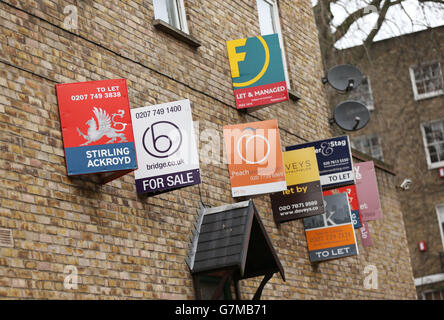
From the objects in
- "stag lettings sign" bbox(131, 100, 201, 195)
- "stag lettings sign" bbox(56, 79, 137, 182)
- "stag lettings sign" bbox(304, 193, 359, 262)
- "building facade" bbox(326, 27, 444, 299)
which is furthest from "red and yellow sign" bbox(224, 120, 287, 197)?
"building facade" bbox(326, 27, 444, 299)

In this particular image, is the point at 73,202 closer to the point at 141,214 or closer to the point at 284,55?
the point at 141,214

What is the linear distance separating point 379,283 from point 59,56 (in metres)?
8.80

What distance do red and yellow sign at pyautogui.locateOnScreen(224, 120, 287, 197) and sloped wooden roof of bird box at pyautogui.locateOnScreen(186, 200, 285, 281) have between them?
0.80 meters

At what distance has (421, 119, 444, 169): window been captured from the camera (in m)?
29.8

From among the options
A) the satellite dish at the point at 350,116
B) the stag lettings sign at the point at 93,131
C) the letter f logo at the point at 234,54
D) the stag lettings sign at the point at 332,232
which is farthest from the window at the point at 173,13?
the satellite dish at the point at 350,116

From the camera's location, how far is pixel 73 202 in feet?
27.5

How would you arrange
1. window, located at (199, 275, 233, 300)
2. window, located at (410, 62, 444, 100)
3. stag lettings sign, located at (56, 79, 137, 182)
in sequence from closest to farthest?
stag lettings sign, located at (56, 79, 137, 182) < window, located at (199, 275, 233, 300) < window, located at (410, 62, 444, 100)

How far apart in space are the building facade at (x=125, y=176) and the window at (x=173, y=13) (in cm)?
2

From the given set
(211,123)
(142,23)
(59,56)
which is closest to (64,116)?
(59,56)

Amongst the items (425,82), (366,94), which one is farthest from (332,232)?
(366,94)

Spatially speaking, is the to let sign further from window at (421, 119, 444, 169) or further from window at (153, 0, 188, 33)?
window at (421, 119, 444, 169)

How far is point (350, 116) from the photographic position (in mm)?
15336

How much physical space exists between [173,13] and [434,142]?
20.1 m

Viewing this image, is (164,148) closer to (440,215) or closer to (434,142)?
(440,215)
